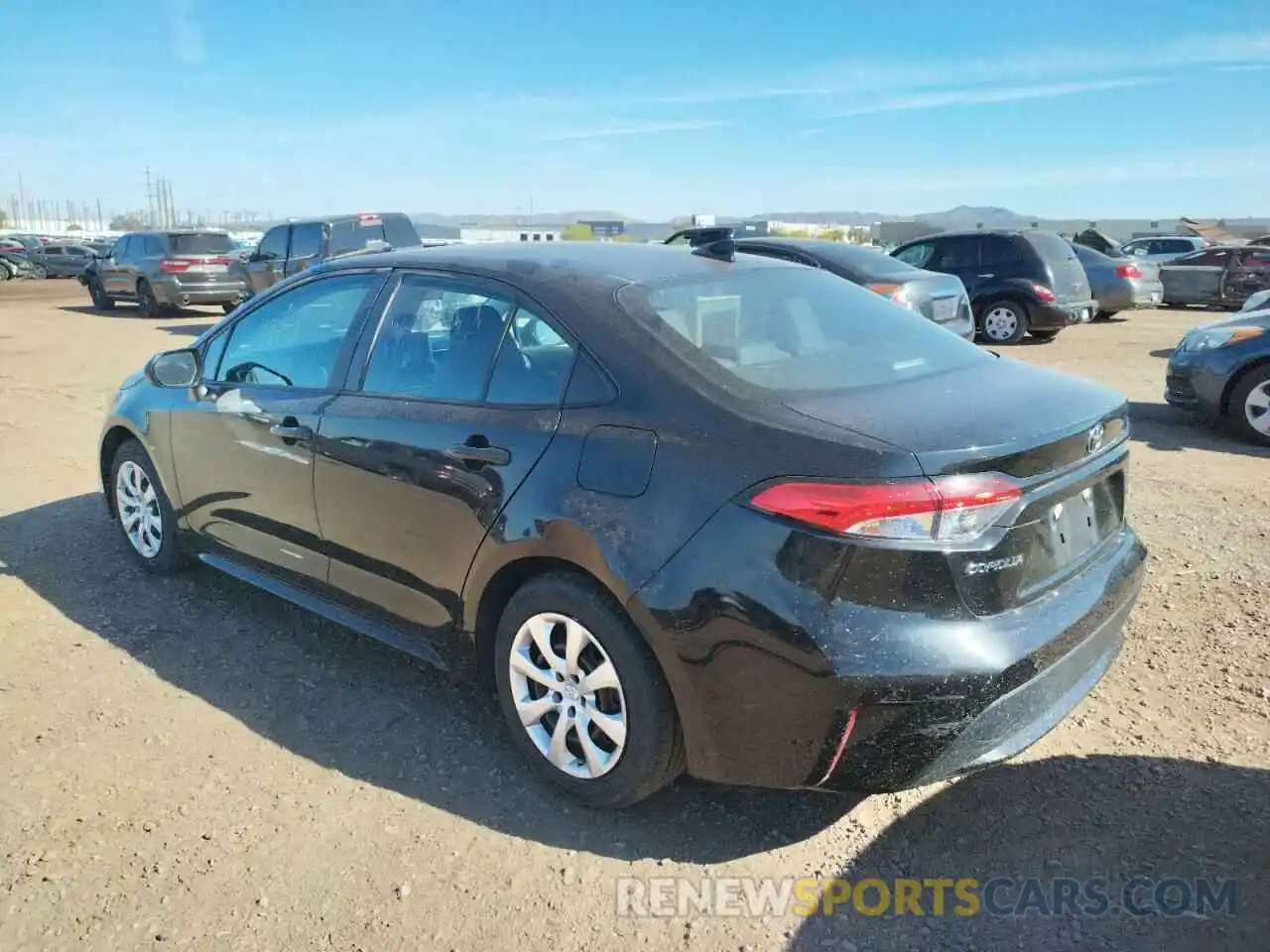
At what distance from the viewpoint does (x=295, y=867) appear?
106 inches

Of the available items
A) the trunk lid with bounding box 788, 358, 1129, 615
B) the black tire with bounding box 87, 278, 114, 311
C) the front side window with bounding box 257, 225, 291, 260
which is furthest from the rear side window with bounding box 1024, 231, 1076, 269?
the black tire with bounding box 87, 278, 114, 311

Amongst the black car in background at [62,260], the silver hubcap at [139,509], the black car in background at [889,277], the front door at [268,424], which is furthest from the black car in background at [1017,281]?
the black car in background at [62,260]

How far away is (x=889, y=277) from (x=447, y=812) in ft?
24.1

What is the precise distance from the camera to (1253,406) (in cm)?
714

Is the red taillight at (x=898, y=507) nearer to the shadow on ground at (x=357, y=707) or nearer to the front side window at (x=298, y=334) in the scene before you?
the shadow on ground at (x=357, y=707)

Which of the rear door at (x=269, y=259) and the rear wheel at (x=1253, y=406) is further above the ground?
the rear door at (x=269, y=259)

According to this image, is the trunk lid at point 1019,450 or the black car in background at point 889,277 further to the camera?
the black car in background at point 889,277

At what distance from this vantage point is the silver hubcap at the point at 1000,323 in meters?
13.6

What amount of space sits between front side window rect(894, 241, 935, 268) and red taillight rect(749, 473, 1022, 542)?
12.9 meters

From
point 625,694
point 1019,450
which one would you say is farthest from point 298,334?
point 1019,450

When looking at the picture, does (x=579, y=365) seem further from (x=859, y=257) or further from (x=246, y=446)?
(x=859, y=257)

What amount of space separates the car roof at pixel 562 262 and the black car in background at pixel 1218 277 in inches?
721

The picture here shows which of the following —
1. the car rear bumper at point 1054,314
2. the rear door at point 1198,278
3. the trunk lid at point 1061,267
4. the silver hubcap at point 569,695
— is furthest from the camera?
the rear door at point 1198,278

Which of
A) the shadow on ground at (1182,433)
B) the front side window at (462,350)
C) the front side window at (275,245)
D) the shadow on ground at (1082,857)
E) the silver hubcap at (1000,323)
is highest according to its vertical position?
the front side window at (275,245)
